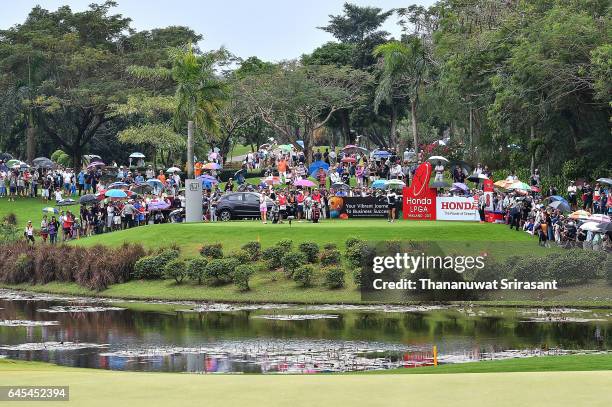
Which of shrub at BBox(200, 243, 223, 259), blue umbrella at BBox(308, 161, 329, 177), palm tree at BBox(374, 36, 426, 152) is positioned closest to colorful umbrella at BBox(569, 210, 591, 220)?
shrub at BBox(200, 243, 223, 259)

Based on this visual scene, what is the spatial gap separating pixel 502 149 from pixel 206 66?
26.9 meters

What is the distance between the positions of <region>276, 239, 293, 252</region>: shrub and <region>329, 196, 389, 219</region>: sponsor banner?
28.8 ft

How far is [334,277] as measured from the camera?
159 ft

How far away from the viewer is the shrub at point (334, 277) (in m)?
48.4

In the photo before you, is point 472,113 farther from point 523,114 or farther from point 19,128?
point 19,128

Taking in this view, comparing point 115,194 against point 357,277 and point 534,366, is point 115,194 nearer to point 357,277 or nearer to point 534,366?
point 357,277

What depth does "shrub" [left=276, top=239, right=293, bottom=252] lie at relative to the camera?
51438 mm

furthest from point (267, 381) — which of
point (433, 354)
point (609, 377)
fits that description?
point (433, 354)

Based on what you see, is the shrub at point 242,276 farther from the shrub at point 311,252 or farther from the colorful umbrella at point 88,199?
the colorful umbrella at point 88,199

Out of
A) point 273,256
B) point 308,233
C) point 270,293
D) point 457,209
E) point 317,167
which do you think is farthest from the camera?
point 317,167

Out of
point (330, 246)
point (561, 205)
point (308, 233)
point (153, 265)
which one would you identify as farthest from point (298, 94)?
point (330, 246)

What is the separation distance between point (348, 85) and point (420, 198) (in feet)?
155

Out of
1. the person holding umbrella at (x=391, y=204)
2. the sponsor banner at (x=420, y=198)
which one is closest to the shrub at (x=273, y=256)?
the person holding umbrella at (x=391, y=204)

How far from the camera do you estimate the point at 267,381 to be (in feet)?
69.6
